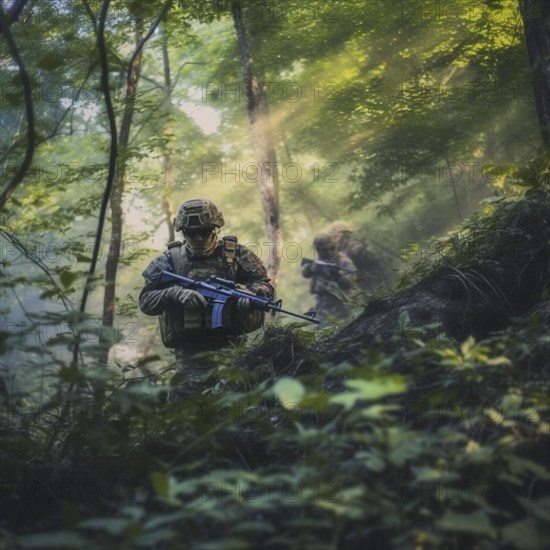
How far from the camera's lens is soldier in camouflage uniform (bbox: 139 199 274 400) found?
5.59 m

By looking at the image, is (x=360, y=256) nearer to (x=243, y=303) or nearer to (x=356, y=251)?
(x=356, y=251)

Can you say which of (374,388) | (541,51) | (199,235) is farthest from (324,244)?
(374,388)

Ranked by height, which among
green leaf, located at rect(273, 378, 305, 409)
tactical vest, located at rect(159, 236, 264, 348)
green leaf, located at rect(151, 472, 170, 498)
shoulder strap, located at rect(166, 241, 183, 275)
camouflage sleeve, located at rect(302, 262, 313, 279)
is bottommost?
green leaf, located at rect(151, 472, 170, 498)

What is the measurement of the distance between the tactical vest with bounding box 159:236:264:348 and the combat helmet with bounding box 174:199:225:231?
0.24 meters

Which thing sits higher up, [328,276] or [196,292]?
[328,276]

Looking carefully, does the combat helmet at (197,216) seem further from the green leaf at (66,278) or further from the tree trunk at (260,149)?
the tree trunk at (260,149)

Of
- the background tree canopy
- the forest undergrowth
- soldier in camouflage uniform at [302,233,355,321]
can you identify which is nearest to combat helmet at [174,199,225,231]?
the background tree canopy

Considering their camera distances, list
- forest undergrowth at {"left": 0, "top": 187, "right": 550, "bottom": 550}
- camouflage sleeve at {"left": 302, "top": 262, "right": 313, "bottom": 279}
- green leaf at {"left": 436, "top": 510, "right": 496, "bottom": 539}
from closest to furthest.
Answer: green leaf at {"left": 436, "top": 510, "right": 496, "bottom": 539}, forest undergrowth at {"left": 0, "top": 187, "right": 550, "bottom": 550}, camouflage sleeve at {"left": 302, "top": 262, "right": 313, "bottom": 279}

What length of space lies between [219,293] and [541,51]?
3.38 metres

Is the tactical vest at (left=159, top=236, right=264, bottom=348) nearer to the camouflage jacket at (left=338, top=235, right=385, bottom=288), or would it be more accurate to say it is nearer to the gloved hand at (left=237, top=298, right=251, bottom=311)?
the gloved hand at (left=237, top=298, right=251, bottom=311)

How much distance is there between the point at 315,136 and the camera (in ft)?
57.9

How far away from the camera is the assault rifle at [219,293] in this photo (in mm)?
5309

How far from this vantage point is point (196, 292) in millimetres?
5410

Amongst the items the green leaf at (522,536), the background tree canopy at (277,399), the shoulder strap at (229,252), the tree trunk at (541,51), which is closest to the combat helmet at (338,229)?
the background tree canopy at (277,399)
